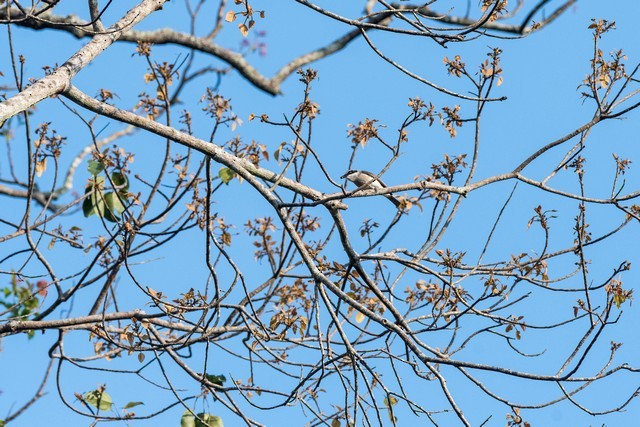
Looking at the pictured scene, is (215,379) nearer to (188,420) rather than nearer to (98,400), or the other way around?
(188,420)

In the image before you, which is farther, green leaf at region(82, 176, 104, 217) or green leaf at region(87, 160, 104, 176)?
green leaf at region(87, 160, 104, 176)

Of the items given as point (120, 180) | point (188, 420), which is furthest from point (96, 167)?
point (188, 420)

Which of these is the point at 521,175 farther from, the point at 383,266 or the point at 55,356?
the point at 55,356

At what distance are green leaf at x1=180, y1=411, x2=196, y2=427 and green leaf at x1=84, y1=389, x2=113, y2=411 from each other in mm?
541

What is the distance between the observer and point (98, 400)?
5.41m

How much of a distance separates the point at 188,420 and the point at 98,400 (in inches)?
25.1

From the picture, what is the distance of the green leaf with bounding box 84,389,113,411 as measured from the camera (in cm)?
541

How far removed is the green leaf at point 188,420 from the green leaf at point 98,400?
0.54 meters

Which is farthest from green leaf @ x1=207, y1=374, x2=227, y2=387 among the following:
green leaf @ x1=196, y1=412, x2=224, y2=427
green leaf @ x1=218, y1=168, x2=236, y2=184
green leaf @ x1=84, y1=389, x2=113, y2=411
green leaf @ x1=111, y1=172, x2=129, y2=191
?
green leaf @ x1=111, y1=172, x2=129, y2=191

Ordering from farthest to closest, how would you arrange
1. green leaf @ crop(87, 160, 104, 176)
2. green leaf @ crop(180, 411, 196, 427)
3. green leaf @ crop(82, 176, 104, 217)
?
1. green leaf @ crop(87, 160, 104, 176)
2. green leaf @ crop(82, 176, 104, 217)
3. green leaf @ crop(180, 411, 196, 427)

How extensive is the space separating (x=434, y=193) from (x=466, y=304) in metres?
1.02

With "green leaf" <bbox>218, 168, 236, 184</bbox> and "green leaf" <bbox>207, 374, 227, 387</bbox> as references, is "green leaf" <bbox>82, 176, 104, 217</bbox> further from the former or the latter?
"green leaf" <bbox>207, 374, 227, 387</bbox>

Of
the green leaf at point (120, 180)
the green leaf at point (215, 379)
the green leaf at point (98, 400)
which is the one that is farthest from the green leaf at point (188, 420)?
the green leaf at point (120, 180)

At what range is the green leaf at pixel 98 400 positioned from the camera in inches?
213
